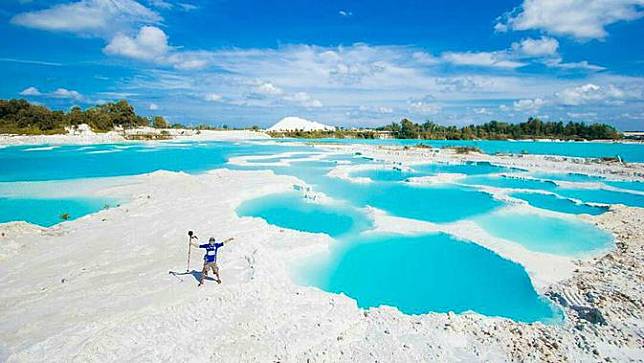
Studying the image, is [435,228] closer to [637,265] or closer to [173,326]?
[637,265]

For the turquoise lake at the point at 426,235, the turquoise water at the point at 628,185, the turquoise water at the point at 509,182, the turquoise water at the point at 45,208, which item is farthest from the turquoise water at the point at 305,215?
the turquoise water at the point at 628,185

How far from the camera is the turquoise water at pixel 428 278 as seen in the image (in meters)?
9.67

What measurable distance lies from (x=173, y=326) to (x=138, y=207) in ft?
35.1

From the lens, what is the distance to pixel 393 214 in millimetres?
18281

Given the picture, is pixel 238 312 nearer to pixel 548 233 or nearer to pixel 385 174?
pixel 548 233

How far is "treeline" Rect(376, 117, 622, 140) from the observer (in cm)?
11450

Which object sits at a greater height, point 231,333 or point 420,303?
point 231,333

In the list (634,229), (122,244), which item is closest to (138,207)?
(122,244)

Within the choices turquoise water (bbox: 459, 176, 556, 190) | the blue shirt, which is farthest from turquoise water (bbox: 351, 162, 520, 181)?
the blue shirt

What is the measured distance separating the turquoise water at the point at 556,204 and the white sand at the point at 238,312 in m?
7.74

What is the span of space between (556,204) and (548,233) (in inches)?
310

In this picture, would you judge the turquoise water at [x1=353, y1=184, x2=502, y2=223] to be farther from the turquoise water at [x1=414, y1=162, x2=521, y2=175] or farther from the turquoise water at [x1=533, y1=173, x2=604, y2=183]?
the turquoise water at [x1=533, y1=173, x2=604, y2=183]

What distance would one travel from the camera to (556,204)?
2211cm

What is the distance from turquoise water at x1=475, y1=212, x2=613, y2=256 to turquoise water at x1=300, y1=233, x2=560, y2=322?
236 cm
